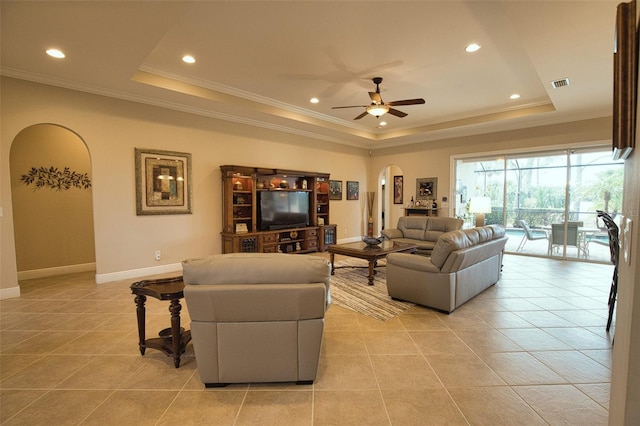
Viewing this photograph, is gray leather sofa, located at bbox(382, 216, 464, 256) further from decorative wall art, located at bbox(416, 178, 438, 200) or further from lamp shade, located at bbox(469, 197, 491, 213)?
decorative wall art, located at bbox(416, 178, 438, 200)

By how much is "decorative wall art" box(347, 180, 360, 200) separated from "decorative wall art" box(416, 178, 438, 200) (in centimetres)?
174

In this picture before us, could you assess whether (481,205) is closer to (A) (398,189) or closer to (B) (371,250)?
(B) (371,250)

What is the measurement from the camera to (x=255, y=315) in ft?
6.59

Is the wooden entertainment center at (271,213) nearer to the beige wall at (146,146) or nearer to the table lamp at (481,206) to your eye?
the beige wall at (146,146)

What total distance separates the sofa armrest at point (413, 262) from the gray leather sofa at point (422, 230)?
222 centimetres

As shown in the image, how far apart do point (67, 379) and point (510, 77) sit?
6.44 m

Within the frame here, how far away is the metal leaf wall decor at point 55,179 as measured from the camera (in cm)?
507

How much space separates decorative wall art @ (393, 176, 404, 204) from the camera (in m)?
8.77

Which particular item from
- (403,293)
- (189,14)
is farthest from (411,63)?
(403,293)

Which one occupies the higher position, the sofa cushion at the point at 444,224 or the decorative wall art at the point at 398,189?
the decorative wall art at the point at 398,189

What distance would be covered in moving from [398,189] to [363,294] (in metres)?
5.40

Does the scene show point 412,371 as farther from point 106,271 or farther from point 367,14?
point 106,271

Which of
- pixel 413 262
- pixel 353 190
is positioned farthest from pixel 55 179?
pixel 353 190

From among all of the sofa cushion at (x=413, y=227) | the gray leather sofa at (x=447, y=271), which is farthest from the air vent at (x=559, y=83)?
the sofa cushion at (x=413, y=227)
